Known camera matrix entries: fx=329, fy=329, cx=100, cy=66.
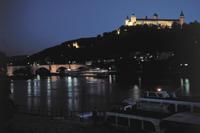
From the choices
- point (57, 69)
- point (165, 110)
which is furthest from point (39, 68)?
point (165, 110)

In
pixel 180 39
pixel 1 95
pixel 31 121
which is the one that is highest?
pixel 180 39

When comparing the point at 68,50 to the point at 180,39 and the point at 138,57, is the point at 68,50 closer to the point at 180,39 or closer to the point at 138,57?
the point at 138,57

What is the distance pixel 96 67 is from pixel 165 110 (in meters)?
75.9

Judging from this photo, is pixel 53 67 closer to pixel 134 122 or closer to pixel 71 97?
pixel 71 97

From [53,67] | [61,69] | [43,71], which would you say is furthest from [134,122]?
[43,71]

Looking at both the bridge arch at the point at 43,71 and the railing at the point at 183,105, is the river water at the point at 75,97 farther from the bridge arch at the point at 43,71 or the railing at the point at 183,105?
the bridge arch at the point at 43,71

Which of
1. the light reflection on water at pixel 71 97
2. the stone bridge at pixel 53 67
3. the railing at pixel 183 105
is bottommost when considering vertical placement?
the light reflection on water at pixel 71 97

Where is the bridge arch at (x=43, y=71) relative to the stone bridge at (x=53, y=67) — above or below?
below

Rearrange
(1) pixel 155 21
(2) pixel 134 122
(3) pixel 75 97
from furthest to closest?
(1) pixel 155 21 < (3) pixel 75 97 < (2) pixel 134 122

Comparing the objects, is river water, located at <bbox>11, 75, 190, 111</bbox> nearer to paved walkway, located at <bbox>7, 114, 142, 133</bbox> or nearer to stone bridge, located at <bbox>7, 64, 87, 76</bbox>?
paved walkway, located at <bbox>7, 114, 142, 133</bbox>

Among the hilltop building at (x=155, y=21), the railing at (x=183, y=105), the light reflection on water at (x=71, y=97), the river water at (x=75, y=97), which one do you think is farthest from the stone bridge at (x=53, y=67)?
the railing at (x=183, y=105)

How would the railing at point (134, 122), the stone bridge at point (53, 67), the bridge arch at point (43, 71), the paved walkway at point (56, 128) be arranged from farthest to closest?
the bridge arch at point (43, 71) < the stone bridge at point (53, 67) < the railing at point (134, 122) < the paved walkway at point (56, 128)

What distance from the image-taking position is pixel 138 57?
238 feet

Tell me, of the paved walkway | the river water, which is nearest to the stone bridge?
the river water
